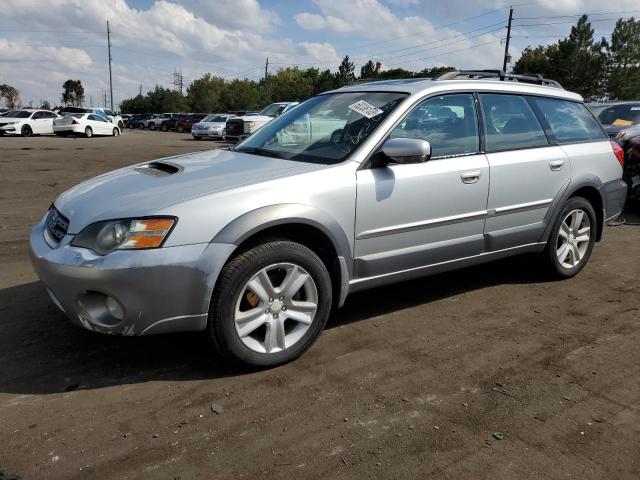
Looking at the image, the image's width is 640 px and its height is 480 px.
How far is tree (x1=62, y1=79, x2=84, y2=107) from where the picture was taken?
9069cm

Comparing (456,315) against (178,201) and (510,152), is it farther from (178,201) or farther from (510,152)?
(178,201)

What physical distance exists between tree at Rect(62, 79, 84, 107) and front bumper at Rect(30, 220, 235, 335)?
97.4 meters

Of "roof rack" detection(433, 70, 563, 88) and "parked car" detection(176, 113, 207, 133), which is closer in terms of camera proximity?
"roof rack" detection(433, 70, 563, 88)

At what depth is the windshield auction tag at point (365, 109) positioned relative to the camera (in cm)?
381

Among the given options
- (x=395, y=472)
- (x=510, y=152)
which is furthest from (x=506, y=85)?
(x=395, y=472)

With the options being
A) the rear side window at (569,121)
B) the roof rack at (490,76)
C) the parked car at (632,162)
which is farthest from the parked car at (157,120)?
the rear side window at (569,121)

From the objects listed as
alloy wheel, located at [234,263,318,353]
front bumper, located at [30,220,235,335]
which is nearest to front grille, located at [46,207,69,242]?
front bumper, located at [30,220,235,335]

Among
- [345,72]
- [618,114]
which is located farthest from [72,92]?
[618,114]

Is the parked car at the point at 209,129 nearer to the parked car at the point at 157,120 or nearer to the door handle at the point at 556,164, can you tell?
the parked car at the point at 157,120

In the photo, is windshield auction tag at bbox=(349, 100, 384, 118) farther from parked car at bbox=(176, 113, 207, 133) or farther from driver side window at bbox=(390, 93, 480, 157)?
parked car at bbox=(176, 113, 207, 133)

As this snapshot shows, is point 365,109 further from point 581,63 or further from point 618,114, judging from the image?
point 581,63

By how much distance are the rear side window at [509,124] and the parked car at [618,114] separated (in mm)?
5590

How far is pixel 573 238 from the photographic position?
4.96 meters

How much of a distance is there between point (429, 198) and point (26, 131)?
30925 millimetres
